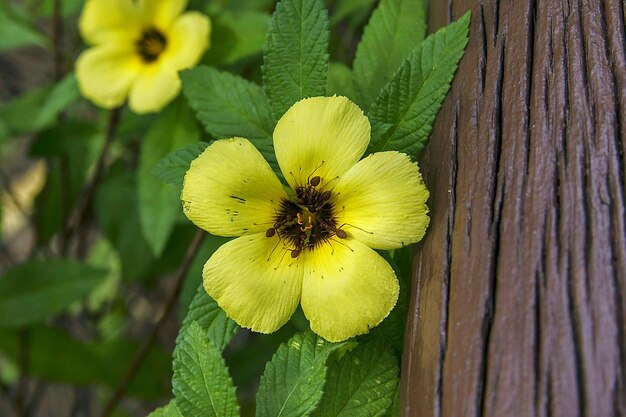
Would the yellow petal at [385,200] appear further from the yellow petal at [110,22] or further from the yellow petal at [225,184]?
the yellow petal at [110,22]

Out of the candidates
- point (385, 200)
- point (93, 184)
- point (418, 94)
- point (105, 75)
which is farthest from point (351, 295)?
point (93, 184)

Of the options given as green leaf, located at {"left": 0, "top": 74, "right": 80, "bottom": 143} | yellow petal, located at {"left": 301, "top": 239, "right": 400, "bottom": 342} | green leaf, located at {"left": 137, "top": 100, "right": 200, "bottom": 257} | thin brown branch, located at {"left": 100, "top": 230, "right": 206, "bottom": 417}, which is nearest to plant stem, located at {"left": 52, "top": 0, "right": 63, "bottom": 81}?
green leaf, located at {"left": 0, "top": 74, "right": 80, "bottom": 143}

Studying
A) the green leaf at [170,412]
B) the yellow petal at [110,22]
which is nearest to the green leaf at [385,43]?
the green leaf at [170,412]

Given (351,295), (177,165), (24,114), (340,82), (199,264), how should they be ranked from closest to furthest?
(351,295), (177,165), (340,82), (199,264), (24,114)

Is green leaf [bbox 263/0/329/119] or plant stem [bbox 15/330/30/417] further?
plant stem [bbox 15/330/30/417]

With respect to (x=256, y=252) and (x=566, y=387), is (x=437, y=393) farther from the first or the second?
(x=256, y=252)

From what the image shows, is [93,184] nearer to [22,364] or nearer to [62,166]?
[62,166]

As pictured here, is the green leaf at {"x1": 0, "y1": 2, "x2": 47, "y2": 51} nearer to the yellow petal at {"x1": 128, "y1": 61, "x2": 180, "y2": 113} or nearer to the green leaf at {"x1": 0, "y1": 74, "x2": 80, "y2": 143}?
the green leaf at {"x1": 0, "y1": 74, "x2": 80, "y2": 143}
